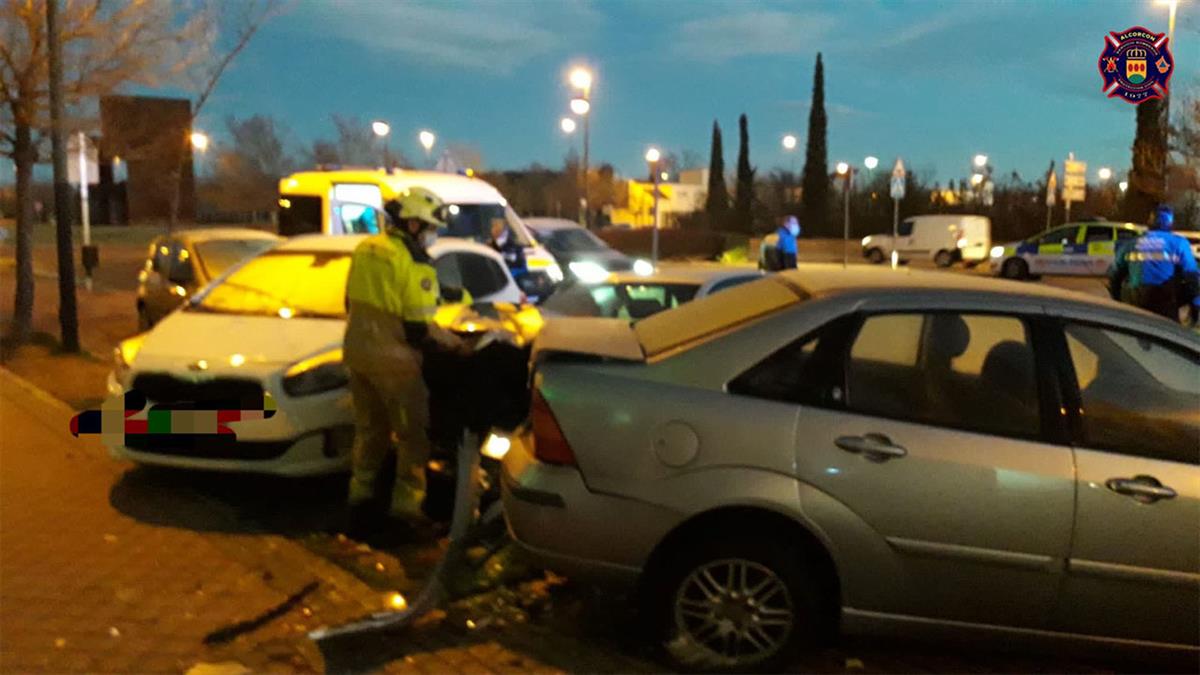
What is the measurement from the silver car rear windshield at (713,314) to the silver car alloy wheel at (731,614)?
0.88 metres

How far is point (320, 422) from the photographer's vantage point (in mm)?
5719

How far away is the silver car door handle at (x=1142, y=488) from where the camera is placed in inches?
142

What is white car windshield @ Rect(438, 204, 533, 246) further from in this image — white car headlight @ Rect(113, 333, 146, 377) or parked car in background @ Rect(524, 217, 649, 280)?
white car headlight @ Rect(113, 333, 146, 377)

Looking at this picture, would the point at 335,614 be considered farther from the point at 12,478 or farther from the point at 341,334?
the point at 12,478

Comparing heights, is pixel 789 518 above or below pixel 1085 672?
above

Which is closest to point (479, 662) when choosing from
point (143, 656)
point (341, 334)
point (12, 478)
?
point (143, 656)

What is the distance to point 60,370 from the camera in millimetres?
10398

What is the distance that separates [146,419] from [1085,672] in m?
4.91

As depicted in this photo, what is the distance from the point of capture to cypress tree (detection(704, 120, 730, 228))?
5455 centimetres

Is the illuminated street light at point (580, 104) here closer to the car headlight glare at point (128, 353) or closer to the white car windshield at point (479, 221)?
the white car windshield at point (479, 221)

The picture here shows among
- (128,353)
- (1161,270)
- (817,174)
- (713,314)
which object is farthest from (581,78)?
(817,174)

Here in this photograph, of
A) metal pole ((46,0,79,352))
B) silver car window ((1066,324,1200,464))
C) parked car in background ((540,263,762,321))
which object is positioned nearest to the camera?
silver car window ((1066,324,1200,464))

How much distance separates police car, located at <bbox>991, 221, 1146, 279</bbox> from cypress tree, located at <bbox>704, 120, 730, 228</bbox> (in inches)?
1023

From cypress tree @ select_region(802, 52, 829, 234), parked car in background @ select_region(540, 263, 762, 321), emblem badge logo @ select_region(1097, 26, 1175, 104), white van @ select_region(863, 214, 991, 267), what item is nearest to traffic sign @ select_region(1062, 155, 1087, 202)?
emblem badge logo @ select_region(1097, 26, 1175, 104)
